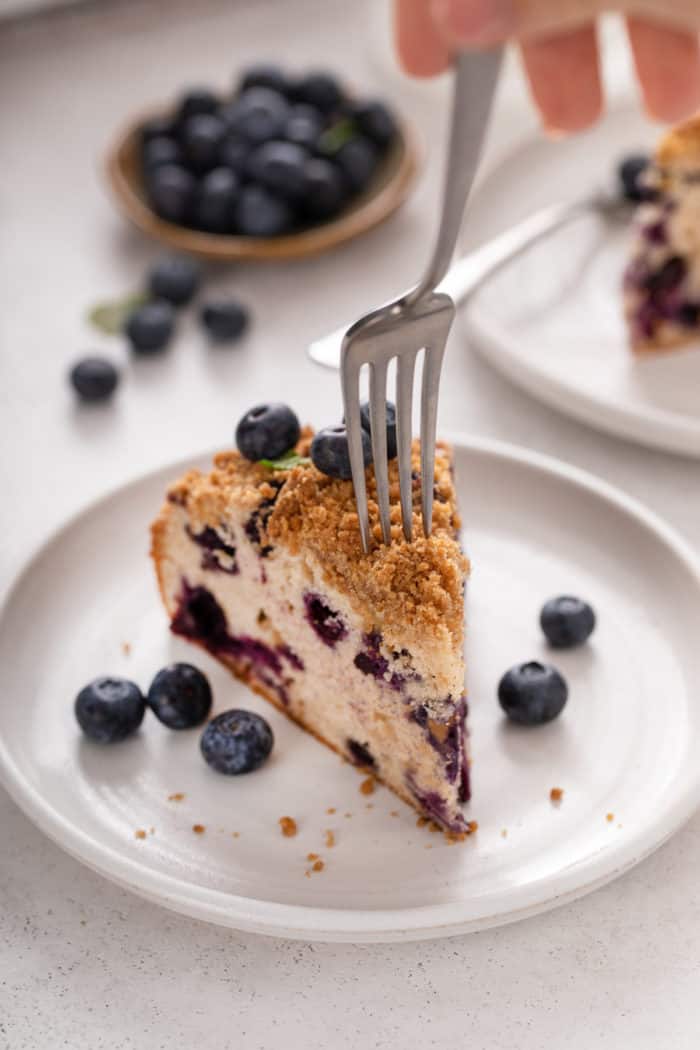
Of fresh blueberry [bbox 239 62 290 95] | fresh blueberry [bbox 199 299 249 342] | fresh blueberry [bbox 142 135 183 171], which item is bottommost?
fresh blueberry [bbox 199 299 249 342]

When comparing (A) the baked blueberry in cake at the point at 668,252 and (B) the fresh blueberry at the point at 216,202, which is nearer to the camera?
(A) the baked blueberry in cake at the point at 668,252

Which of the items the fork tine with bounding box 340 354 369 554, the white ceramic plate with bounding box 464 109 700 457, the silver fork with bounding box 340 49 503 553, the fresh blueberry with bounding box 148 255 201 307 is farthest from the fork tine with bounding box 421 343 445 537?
the fresh blueberry with bounding box 148 255 201 307

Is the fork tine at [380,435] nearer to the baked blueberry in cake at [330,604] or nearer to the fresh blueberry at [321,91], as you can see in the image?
the baked blueberry in cake at [330,604]

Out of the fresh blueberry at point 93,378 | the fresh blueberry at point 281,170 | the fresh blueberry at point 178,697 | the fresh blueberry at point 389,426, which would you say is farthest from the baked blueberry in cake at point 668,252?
the fresh blueberry at point 178,697

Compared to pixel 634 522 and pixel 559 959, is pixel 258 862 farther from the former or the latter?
pixel 634 522

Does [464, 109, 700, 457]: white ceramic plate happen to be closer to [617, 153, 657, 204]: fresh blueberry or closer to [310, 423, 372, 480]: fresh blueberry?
[617, 153, 657, 204]: fresh blueberry
